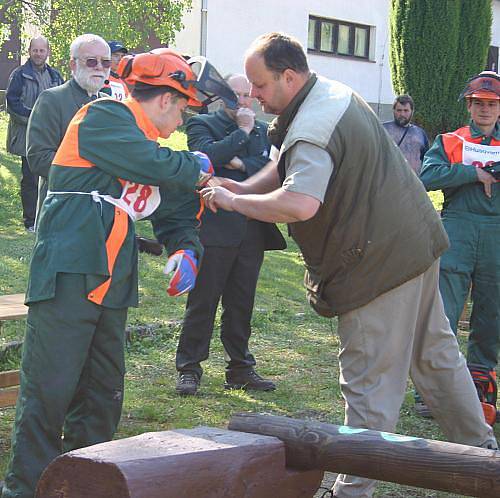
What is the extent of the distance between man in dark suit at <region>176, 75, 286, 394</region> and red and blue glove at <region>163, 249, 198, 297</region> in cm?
194

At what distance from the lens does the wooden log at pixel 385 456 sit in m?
3.10

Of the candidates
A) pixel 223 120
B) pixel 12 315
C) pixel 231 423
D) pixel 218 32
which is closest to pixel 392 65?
pixel 218 32

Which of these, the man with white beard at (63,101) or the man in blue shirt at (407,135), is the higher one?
the man with white beard at (63,101)

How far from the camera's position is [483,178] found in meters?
6.26

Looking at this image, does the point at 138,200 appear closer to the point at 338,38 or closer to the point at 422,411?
the point at 422,411

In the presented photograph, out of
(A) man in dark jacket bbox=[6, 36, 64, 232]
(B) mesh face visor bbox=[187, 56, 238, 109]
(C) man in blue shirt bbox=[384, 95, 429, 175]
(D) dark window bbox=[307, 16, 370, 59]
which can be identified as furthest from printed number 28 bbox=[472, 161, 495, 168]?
(D) dark window bbox=[307, 16, 370, 59]

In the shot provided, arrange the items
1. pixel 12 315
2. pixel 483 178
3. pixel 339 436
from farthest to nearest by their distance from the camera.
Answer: pixel 483 178 < pixel 12 315 < pixel 339 436

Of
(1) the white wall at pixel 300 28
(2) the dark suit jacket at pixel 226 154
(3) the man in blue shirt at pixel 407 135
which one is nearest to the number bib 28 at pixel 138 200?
(2) the dark suit jacket at pixel 226 154

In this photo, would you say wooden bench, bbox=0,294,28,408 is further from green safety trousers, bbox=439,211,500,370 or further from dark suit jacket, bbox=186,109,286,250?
green safety trousers, bbox=439,211,500,370

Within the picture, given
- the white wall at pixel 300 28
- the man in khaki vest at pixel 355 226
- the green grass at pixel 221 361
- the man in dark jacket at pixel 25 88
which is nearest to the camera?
the man in khaki vest at pixel 355 226

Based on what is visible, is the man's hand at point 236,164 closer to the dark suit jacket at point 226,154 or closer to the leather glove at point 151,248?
the dark suit jacket at point 226,154

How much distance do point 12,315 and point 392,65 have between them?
50.9ft

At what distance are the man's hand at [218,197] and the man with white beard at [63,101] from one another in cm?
220

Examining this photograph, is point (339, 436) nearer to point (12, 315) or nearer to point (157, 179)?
point (157, 179)
